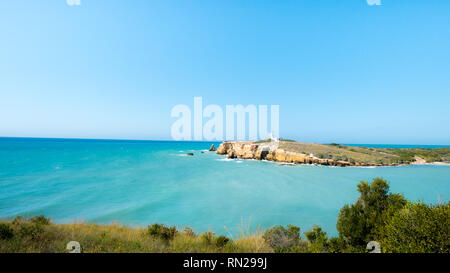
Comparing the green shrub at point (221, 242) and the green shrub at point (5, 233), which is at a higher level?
the green shrub at point (5, 233)

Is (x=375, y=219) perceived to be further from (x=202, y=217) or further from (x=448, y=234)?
(x=202, y=217)

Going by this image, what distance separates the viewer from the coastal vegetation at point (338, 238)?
289 centimetres

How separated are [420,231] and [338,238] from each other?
2.05m

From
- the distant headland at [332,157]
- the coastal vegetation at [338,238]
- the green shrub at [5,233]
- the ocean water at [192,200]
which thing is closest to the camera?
the coastal vegetation at [338,238]

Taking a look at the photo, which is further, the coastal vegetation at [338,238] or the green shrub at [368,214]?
the green shrub at [368,214]

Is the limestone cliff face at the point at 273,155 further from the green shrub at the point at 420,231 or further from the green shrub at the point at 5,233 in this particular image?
A: the green shrub at the point at 5,233

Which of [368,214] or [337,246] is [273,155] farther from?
[337,246]

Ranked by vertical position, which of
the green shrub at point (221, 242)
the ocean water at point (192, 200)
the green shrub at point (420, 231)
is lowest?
the ocean water at point (192, 200)

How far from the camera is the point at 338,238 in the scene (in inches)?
179

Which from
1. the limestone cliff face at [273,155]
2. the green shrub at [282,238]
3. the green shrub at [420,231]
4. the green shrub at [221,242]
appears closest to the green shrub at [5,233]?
the green shrub at [221,242]

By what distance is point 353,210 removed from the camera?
15.7 feet

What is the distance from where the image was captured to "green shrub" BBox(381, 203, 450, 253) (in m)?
2.74

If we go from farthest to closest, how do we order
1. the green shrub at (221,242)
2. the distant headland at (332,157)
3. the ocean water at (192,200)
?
the distant headland at (332,157)
the ocean water at (192,200)
the green shrub at (221,242)

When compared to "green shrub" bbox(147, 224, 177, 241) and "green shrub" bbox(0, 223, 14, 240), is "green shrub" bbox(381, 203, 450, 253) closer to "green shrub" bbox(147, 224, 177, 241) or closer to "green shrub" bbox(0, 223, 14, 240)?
"green shrub" bbox(147, 224, 177, 241)
